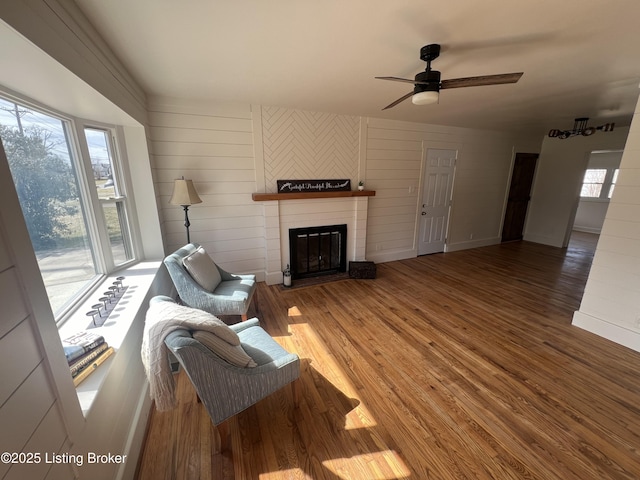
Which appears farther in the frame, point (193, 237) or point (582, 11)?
point (193, 237)

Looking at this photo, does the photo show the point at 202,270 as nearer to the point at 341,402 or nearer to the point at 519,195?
the point at 341,402

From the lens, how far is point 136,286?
7.02ft

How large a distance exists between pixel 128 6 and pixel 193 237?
2399 millimetres

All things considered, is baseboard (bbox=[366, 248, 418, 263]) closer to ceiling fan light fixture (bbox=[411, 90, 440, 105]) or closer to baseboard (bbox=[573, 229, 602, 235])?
ceiling fan light fixture (bbox=[411, 90, 440, 105])

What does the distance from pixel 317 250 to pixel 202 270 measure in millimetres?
1965

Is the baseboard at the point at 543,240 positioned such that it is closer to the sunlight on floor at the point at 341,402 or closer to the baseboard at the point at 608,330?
the baseboard at the point at 608,330

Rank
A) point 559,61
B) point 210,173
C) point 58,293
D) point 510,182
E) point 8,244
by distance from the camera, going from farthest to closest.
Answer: point 510,182, point 210,173, point 559,61, point 58,293, point 8,244

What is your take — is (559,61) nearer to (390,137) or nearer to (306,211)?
(390,137)

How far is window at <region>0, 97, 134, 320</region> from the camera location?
4.67 ft

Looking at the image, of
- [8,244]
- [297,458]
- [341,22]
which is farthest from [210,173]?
[297,458]

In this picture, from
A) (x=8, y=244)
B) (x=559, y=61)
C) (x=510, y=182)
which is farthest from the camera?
(x=510, y=182)

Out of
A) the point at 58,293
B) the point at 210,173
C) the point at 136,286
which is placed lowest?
the point at 136,286

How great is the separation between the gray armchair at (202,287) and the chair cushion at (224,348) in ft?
3.00

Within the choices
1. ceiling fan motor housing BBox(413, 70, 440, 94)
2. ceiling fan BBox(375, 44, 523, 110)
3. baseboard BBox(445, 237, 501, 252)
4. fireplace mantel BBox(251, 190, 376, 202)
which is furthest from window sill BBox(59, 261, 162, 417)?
baseboard BBox(445, 237, 501, 252)
